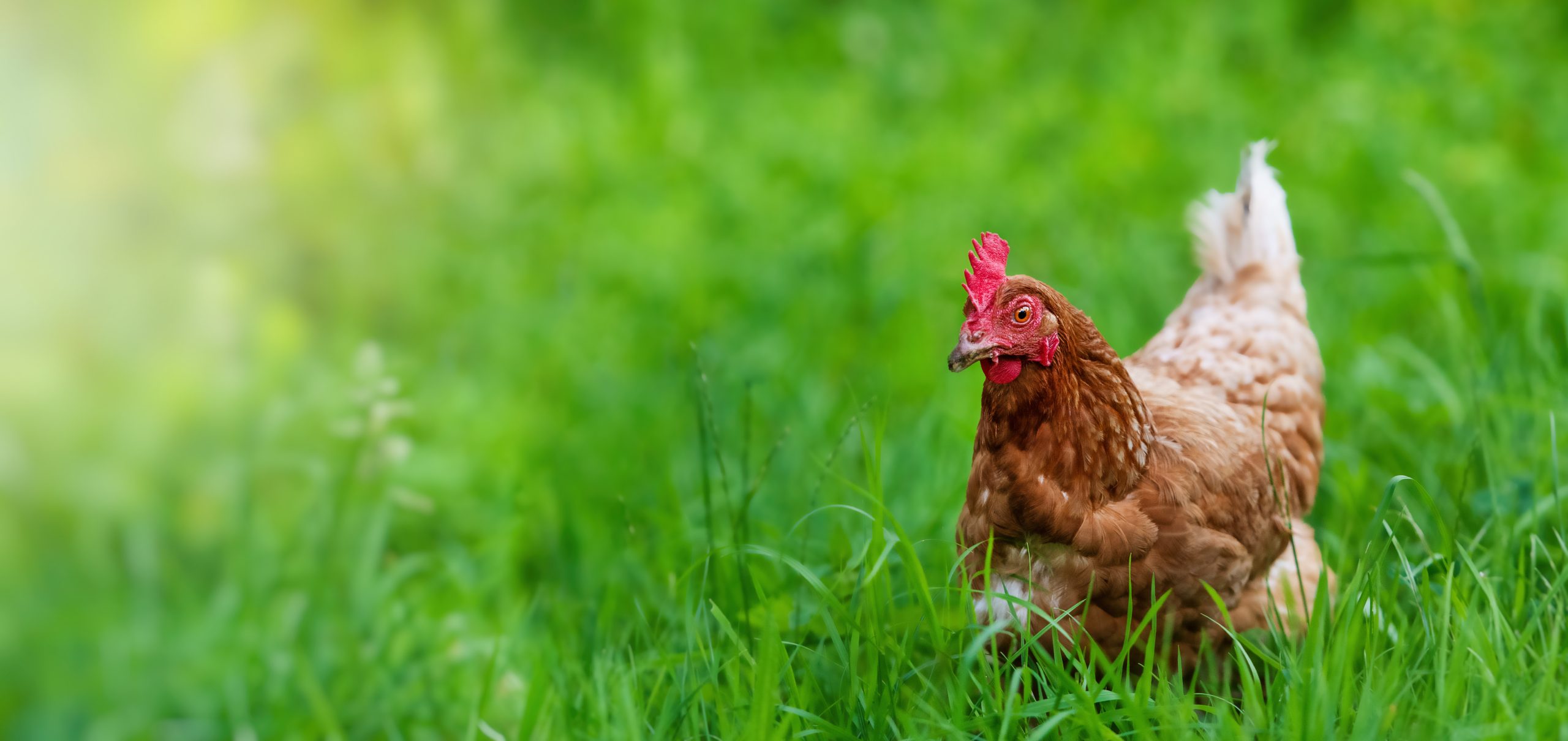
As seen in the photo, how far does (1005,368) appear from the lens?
A: 1914 mm

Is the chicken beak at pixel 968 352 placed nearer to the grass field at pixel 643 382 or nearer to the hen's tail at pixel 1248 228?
the grass field at pixel 643 382

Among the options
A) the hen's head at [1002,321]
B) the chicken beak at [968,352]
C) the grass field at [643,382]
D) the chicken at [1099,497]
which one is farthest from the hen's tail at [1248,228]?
the chicken beak at [968,352]

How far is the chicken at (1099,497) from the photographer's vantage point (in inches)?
75.3

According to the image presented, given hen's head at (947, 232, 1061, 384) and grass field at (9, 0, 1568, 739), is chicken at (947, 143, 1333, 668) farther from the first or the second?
grass field at (9, 0, 1568, 739)

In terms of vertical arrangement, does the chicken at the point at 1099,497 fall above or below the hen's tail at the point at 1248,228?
below

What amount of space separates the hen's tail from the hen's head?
911mm

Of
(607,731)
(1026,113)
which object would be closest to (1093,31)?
(1026,113)

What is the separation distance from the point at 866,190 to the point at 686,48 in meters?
2.07

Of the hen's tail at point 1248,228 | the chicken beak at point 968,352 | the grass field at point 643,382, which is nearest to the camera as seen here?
the chicken beak at point 968,352

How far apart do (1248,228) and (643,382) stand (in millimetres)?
2003

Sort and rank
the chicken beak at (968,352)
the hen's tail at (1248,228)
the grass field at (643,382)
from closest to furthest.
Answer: the chicken beak at (968,352) → the grass field at (643,382) → the hen's tail at (1248,228)

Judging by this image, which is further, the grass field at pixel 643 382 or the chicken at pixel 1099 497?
the grass field at pixel 643 382

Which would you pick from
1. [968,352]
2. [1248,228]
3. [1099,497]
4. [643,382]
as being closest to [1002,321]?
[968,352]

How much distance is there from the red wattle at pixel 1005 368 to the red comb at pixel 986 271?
0.09m
